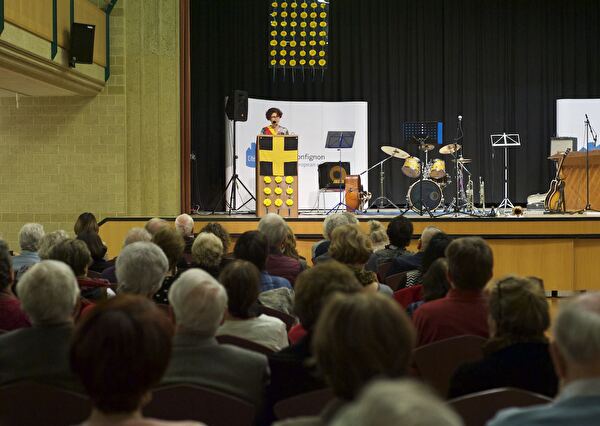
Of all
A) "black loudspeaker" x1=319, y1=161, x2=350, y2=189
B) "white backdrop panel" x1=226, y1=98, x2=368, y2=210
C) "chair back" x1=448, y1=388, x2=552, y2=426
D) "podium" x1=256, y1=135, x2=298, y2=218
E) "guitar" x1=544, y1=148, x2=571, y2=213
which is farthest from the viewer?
"white backdrop panel" x1=226, y1=98, x2=368, y2=210

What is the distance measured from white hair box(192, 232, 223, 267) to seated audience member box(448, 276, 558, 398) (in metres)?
2.51

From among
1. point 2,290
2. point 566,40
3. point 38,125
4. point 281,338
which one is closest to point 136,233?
point 2,290

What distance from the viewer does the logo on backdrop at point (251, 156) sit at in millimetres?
14867

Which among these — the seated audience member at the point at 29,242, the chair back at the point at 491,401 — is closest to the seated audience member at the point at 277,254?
the seated audience member at the point at 29,242

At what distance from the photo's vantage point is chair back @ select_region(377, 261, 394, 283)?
6203 millimetres

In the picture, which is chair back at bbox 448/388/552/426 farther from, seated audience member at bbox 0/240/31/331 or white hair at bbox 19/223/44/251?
white hair at bbox 19/223/44/251

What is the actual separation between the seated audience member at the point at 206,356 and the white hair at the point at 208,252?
2184 mm

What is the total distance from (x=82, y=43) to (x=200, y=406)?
8780mm

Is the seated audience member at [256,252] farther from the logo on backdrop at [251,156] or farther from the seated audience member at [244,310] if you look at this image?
the logo on backdrop at [251,156]

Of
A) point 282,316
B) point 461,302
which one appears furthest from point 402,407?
point 282,316

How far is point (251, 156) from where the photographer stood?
14.9 m

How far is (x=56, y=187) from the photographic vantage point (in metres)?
11.8

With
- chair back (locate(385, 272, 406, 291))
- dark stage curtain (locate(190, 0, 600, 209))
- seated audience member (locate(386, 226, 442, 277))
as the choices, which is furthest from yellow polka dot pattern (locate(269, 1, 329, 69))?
chair back (locate(385, 272, 406, 291))

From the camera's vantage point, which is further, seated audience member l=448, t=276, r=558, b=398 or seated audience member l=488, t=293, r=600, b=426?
seated audience member l=448, t=276, r=558, b=398
